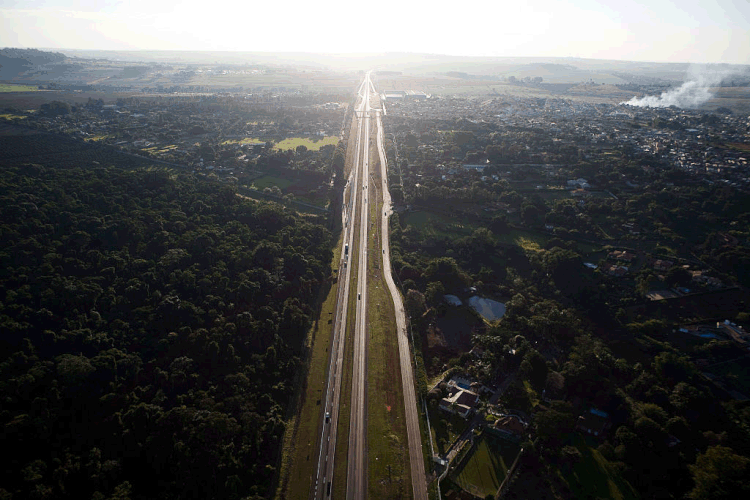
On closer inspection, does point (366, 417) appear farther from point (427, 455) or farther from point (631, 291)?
point (631, 291)

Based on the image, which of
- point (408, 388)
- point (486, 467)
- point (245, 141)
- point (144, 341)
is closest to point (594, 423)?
point (486, 467)

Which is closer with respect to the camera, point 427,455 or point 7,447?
point 7,447

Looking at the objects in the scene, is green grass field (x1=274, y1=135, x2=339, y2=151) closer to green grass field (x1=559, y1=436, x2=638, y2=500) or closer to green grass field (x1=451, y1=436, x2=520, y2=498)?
green grass field (x1=451, y1=436, x2=520, y2=498)

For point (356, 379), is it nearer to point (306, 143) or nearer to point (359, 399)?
point (359, 399)

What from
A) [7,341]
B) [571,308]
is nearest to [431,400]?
[571,308]

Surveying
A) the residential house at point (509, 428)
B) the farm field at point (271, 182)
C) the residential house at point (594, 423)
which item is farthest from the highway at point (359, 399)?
the farm field at point (271, 182)

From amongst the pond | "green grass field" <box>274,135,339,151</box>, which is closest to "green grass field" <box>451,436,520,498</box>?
the pond
